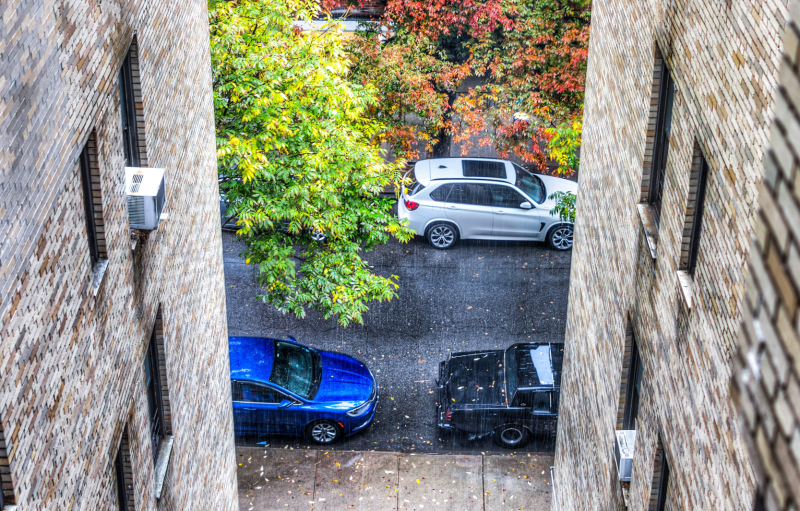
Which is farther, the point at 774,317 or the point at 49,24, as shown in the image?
the point at 49,24

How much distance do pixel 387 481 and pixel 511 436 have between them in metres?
2.30

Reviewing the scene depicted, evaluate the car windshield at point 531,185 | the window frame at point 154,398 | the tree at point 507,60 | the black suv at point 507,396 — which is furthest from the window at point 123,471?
the car windshield at point 531,185

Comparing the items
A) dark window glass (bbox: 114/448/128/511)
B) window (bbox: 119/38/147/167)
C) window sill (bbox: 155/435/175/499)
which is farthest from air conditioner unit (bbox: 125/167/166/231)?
window sill (bbox: 155/435/175/499)

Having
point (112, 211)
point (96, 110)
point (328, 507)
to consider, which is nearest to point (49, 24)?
point (96, 110)

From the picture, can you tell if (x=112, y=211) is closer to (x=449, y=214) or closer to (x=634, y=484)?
(x=634, y=484)

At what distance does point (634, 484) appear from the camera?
6758mm

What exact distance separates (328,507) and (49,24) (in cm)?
937

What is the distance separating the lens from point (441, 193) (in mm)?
18672

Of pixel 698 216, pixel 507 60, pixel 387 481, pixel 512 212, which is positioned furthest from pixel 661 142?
pixel 512 212

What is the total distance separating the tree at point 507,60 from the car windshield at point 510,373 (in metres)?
4.82

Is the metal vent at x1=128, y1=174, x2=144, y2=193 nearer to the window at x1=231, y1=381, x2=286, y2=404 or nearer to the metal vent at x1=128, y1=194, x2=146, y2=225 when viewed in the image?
the metal vent at x1=128, y1=194, x2=146, y2=225

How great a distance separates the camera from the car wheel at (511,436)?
43.7ft

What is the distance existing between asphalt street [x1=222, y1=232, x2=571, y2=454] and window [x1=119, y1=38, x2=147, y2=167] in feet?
26.1

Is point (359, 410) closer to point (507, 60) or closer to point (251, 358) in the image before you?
point (251, 358)
